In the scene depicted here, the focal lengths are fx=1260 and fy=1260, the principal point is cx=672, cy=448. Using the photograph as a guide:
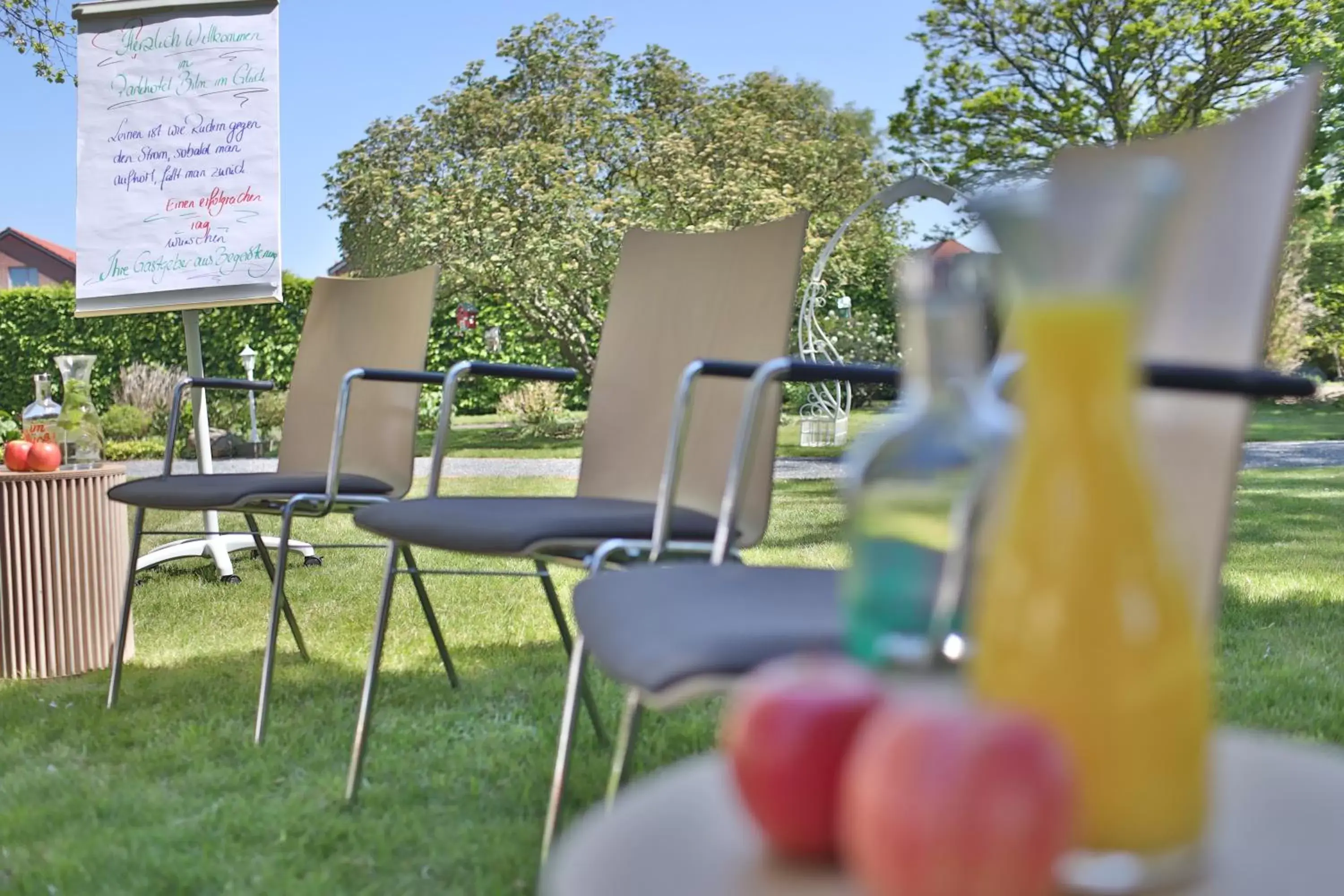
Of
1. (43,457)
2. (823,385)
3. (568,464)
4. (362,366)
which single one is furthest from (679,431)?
(823,385)

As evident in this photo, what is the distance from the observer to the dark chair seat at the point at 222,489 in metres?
2.39

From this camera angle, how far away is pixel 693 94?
13812mm

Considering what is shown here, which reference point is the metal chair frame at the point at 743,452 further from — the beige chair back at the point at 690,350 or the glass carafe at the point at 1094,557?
the glass carafe at the point at 1094,557

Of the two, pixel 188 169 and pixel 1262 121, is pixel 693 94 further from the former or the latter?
pixel 1262 121

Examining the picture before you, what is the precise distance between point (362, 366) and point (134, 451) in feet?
26.8

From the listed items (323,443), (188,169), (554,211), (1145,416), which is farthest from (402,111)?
(1145,416)

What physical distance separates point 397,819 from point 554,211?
1042 cm

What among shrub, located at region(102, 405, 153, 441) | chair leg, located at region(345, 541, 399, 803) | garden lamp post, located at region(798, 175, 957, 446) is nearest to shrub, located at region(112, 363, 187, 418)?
shrub, located at region(102, 405, 153, 441)

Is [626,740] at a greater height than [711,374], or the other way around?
[711,374]

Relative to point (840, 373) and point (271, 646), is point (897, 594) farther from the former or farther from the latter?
point (271, 646)

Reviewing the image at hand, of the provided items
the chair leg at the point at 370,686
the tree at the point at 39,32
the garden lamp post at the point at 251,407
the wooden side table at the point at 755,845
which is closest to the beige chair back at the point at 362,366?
the chair leg at the point at 370,686

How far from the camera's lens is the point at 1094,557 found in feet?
1.59

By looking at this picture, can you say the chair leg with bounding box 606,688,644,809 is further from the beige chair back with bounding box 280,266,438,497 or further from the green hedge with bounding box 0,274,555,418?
the green hedge with bounding box 0,274,555,418

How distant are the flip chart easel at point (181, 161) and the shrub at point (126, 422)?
735 centimetres
